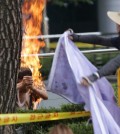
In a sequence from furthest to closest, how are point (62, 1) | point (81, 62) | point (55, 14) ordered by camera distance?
point (55, 14), point (62, 1), point (81, 62)

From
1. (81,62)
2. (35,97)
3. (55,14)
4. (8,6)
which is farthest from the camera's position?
(55,14)

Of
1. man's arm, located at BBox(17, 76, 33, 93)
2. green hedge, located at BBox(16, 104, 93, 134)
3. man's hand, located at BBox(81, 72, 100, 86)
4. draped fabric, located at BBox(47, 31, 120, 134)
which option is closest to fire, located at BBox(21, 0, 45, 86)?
man's arm, located at BBox(17, 76, 33, 93)

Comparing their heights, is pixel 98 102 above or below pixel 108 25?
above

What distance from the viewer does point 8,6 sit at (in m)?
5.32

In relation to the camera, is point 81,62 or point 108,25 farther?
point 108,25

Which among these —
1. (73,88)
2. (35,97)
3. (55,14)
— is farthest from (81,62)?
(55,14)

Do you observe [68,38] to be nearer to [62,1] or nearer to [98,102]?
[98,102]

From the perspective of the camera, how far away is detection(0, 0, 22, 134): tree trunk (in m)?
5.32

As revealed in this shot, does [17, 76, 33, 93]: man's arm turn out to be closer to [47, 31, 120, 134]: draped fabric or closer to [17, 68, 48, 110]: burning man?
[17, 68, 48, 110]: burning man

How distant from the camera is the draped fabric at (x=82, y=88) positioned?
5562mm

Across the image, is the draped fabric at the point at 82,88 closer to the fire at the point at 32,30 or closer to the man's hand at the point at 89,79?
the man's hand at the point at 89,79

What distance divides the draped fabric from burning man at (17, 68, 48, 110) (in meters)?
1.00

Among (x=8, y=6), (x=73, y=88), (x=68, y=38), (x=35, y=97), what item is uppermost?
(x=8, y=6)

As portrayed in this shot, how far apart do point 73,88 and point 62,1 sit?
2225 centimetres
